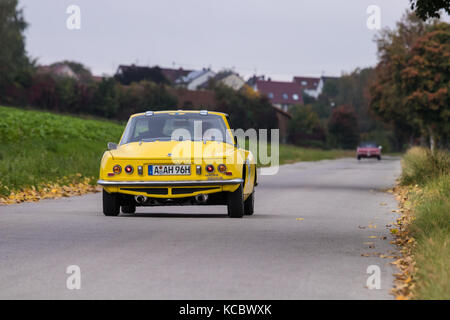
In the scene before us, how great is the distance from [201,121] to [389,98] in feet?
192

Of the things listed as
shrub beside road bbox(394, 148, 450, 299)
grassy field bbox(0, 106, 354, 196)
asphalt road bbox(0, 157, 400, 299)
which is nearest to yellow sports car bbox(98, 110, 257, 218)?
asphalt road bbox(0, 157, 400, 299)

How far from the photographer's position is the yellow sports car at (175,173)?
12375mm

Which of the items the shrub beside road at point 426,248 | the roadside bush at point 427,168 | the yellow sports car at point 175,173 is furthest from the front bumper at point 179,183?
the roadside bush at point 427,168

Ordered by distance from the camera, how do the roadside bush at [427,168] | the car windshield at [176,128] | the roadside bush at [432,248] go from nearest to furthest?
the roadside bush at [432,248] < the car windshield at [176,128] < the roadside bush at [427,168]

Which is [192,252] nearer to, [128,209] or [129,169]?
[129,169]

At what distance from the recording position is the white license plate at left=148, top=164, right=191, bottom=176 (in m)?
12.4

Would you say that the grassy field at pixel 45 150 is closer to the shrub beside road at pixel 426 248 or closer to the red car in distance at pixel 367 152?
the shrub beside road at pixel 426 248

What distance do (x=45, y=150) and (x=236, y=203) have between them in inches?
685

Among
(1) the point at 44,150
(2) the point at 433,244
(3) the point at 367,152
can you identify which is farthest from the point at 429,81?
(2) the point at 433,244

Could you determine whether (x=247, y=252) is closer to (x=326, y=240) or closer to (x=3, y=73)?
(x=326, y=240)

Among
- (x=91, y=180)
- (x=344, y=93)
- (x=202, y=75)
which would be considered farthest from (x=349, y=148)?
(x=91, y=180)

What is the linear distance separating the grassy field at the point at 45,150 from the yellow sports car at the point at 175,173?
5.40m

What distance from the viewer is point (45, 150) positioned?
29172 millimetres

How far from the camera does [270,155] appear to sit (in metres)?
59.5
